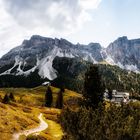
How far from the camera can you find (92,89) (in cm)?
7988

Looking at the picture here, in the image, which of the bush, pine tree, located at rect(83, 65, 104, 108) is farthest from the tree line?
pine tree, located at rect(83, 65, 104, 108)

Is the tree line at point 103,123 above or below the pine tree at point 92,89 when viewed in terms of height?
below

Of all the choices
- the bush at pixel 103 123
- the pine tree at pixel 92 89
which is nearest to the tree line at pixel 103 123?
the bush at pixel 103 123

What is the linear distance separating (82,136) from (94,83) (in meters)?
45.0

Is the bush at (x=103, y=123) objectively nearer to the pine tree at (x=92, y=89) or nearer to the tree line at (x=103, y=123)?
the tree line at (x=103, y=123)

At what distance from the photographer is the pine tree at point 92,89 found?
260 ft

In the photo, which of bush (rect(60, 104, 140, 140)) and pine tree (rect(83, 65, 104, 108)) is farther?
pine tree (rect(83, 65, 104, 108))

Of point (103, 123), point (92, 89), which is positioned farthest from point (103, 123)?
point (92, 89)

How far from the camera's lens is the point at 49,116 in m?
131

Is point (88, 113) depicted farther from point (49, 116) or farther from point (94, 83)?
point (49, 116)

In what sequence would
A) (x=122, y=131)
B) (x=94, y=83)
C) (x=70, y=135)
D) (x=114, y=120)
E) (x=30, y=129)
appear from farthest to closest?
(x=30, y=129) < (x=94, y=83) < (x=70, y=135) < (x=114, y=120) < (x=122, y=131)

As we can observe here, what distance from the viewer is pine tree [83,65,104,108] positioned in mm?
79375

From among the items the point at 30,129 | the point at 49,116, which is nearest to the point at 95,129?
the point at 30,129

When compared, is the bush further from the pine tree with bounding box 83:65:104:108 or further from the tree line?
the pine tree with bounding box 83:65:104:108
